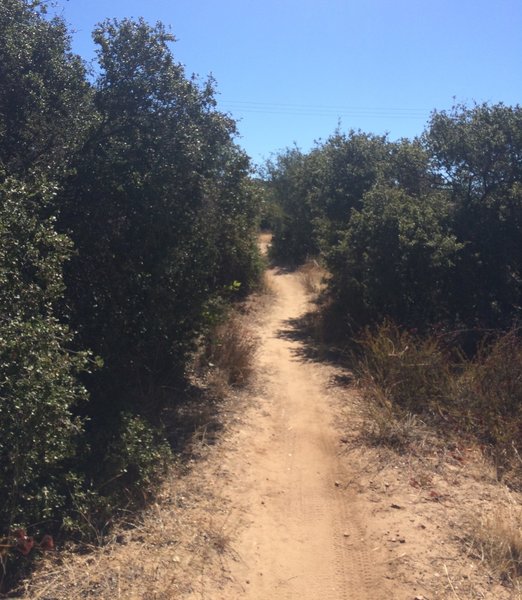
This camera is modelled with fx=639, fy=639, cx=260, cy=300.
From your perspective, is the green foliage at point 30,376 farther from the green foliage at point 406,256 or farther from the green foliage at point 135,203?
the green foliage at point 406,256

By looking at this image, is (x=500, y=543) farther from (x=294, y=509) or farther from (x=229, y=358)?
(x=229, y=358)

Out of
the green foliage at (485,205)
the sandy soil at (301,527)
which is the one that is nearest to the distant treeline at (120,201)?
the sandy soil at (301,527)

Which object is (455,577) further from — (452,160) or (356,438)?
(452,160)

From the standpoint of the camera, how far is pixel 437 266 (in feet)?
34.6

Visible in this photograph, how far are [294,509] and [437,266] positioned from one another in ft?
19.0

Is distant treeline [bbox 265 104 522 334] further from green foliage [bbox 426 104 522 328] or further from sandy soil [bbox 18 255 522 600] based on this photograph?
sandy soil [bbox 18 255 522 600]

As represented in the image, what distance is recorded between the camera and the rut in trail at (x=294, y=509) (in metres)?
4.88

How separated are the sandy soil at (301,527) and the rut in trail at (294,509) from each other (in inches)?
0.5

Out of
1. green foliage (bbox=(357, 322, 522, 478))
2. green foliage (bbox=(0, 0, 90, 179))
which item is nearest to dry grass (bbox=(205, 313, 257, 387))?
green foliage (bbox=(357, 322, 522, 478))

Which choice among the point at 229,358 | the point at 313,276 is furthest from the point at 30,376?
the point at 313,276

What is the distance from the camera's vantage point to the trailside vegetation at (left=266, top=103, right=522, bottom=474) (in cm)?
831

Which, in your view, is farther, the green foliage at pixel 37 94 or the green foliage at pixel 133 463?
the green foliage at pixel 37 94

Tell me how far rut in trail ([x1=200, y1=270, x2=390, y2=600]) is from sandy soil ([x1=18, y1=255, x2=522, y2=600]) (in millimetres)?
13

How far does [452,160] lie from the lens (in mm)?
12086
